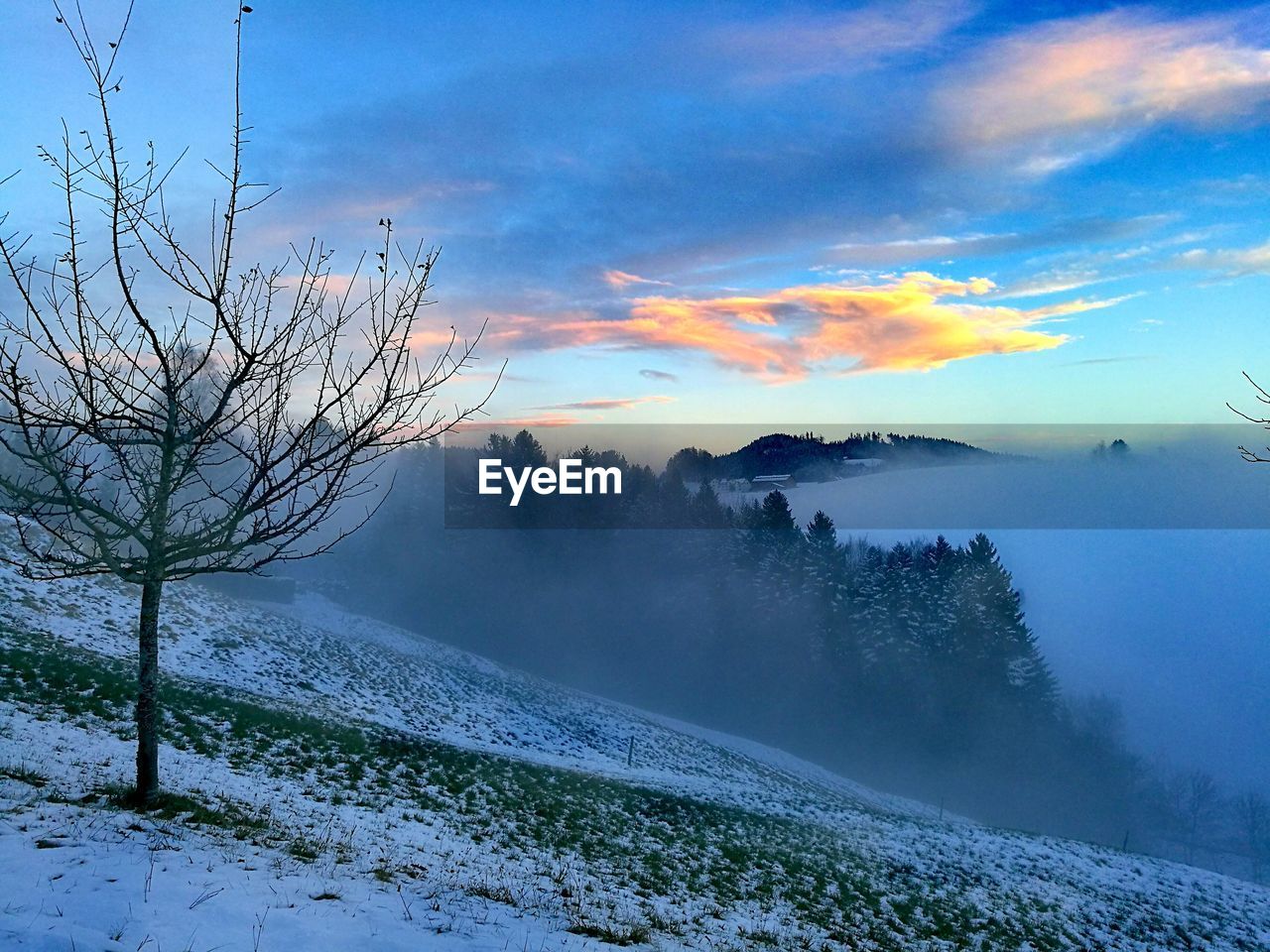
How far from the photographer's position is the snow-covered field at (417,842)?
17.7 feet

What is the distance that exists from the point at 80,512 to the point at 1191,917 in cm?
2294

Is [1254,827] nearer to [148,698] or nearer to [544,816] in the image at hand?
[544,816]

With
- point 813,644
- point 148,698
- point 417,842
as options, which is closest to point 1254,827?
point 813,644

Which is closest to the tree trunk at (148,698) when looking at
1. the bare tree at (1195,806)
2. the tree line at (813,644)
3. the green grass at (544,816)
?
the green grass at (544,816)

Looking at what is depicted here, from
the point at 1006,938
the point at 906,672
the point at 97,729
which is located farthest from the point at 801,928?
the point at 906,672

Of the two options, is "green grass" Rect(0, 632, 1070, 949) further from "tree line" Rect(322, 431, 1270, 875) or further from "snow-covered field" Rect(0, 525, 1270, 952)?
"tree line" Rect(322, 431, 1270, 875)

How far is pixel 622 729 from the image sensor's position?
31.9m

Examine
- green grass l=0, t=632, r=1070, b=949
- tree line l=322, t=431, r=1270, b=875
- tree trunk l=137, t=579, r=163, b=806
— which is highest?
tree trunk l=137, t=579, r=163, b=806

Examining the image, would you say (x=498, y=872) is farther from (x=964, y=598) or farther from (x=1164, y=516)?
(x=1164, y=516)

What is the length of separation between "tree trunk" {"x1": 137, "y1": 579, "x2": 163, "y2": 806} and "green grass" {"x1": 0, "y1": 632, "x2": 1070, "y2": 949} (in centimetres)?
28

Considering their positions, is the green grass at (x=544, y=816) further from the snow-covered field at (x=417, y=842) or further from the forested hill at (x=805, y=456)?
the forested hill at (x=805, y=456)

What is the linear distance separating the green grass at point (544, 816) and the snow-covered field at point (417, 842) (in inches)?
3.3

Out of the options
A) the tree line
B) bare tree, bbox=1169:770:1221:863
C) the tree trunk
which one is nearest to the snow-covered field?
the tree trunk

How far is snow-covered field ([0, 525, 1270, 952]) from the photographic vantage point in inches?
212
